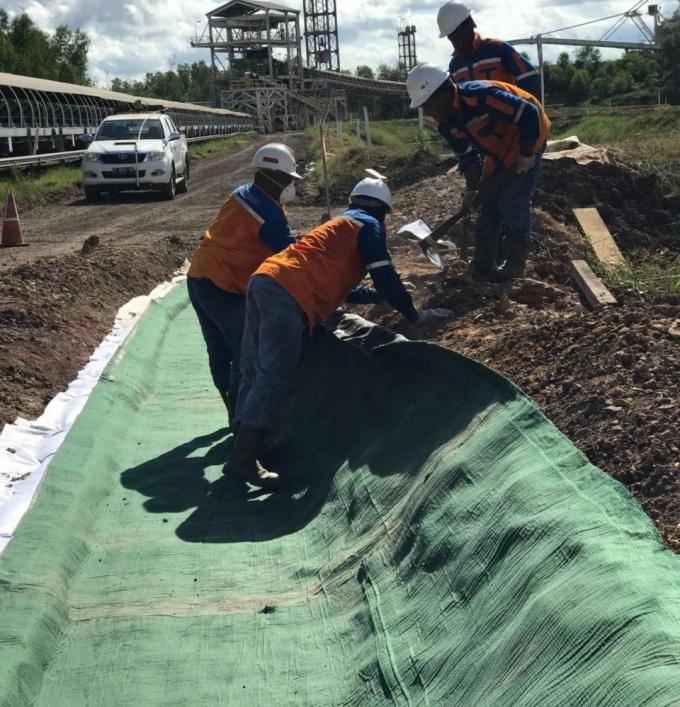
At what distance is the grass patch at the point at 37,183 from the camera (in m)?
21.8

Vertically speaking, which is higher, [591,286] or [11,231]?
[591,286]

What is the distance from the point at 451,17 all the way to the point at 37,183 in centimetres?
1785

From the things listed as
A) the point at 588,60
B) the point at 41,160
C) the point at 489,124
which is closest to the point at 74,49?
the point at 588,60

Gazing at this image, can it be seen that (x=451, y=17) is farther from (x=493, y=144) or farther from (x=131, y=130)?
(x=131, y=130)

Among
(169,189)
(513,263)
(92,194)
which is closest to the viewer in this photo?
(513,263)

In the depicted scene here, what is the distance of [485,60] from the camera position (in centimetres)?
782

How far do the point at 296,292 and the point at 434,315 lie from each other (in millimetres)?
1500

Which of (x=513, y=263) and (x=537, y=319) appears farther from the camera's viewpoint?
(x=513, y=263)

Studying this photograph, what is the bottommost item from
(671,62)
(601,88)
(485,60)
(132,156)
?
(132,156)

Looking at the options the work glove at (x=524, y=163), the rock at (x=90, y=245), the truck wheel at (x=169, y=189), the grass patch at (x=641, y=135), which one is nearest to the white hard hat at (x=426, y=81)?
the work glove at (x=524, y=163)

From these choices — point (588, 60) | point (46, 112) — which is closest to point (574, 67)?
point (588, 60)

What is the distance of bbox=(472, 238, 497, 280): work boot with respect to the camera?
303 inches

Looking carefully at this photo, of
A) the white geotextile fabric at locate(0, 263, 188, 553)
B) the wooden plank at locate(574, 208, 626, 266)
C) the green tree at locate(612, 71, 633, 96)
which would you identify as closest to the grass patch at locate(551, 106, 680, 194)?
the wooden plank at locate(574, 208, 626, 266)

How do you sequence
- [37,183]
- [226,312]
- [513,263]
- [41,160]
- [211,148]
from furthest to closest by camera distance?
[211,148], [41,160], [37,183], [513,263], [226,312]
